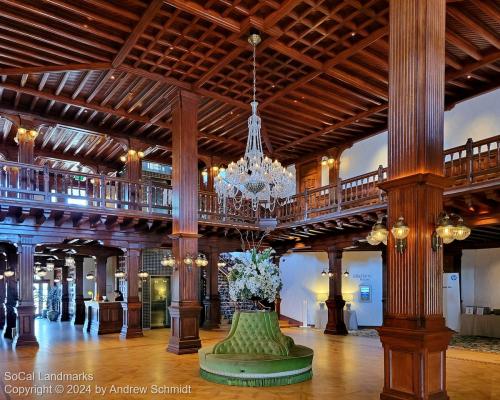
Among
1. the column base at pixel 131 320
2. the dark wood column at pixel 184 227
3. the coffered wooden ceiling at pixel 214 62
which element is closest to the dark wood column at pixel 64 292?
the column base at pixel 131 320

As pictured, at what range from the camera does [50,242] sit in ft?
37.8

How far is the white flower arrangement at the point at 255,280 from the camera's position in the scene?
7277 millimetres

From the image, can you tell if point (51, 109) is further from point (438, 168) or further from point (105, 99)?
point (438, 168)

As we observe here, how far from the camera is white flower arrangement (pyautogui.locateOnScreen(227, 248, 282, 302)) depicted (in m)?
7.28

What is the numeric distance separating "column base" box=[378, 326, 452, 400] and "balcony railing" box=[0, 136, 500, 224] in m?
5.03

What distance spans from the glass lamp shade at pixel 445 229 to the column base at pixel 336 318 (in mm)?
9528

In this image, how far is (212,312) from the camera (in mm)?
14406

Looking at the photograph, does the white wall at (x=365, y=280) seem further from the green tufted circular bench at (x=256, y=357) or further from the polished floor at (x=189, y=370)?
the green tufted circular bench at (x=256, y=357)

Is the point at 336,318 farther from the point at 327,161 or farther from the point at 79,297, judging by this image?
the point at 79,297

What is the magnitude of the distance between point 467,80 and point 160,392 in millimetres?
9279

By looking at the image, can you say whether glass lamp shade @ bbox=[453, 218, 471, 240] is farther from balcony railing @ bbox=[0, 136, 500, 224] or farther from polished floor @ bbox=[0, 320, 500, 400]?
balcony railing @ bbox=[0, 136, 500, 224]

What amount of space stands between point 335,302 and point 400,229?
9569mm

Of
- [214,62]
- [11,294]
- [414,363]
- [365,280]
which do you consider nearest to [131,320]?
[11,294]

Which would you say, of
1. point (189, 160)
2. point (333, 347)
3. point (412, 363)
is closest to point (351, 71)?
point (189, 160)
